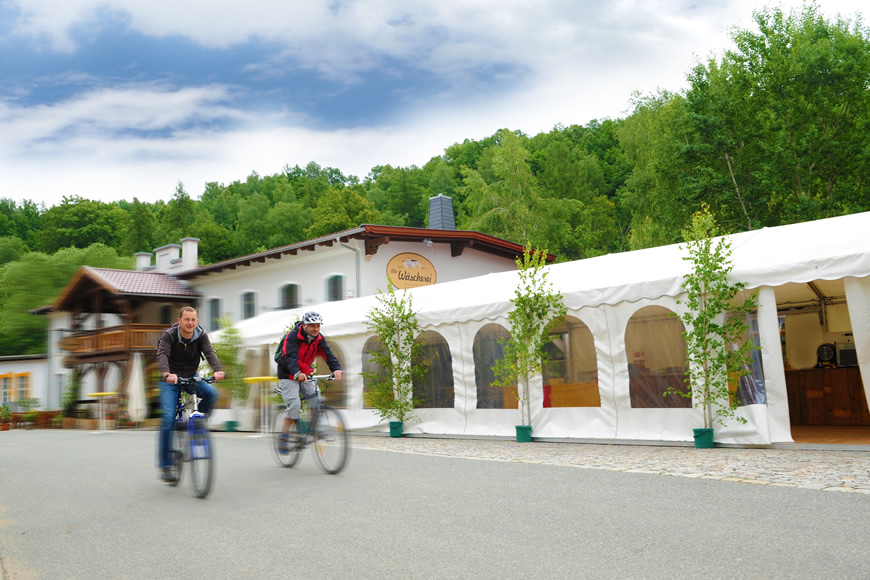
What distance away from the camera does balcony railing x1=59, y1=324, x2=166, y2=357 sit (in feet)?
85.7

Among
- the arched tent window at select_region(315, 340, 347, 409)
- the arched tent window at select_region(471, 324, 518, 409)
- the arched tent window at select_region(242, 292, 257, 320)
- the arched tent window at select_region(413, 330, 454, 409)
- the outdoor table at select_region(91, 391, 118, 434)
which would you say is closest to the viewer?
the arched tent window at select_region(471, 324, 518, 409)

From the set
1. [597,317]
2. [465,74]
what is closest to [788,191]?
[465,74]

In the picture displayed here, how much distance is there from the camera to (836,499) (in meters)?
5.99

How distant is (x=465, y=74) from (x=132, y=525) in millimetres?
25023

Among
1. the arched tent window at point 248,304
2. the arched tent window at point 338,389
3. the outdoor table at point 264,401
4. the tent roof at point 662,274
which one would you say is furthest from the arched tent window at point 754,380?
the arched tent window at point 248,304

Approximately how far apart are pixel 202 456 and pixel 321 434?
4.94 feet

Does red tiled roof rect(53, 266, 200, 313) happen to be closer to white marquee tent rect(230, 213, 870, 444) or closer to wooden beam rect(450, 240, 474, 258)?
wooden beam rect(450, 240, 474, 258)

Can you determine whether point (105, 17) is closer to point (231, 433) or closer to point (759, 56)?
point (231, 433)

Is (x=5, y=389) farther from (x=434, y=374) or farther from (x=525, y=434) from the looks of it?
(x=525, y=434)

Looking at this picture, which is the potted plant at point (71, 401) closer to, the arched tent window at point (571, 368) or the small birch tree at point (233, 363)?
the small birch tree at point (233, 363)

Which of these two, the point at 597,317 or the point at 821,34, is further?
the point at 821,34

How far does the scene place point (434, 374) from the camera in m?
14.0

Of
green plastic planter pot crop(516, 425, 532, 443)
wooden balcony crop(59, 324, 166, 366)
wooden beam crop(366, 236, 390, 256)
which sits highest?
wooden beam crop(366, 236, 390, 256)

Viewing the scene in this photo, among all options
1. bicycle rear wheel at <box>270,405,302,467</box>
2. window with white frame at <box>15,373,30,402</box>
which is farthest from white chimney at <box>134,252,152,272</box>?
bicycle rear wheel at <box>270,405,302,467</box>
